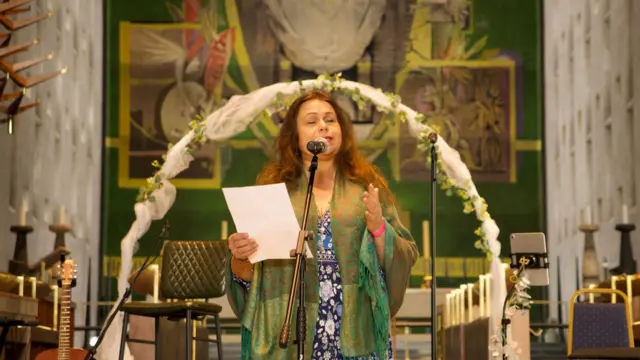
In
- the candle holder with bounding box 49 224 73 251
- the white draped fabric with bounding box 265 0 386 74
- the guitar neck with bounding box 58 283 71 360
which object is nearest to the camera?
the guitar neck with bounding box 58 283 71 360

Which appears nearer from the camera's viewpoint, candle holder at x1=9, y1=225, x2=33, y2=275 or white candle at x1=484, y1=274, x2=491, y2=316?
white candle at x1=484, y1=274, x2=491, y2=316

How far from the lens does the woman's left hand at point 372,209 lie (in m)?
2.77

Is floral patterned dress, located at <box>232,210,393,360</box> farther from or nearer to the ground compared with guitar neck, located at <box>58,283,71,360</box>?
farther from the ground

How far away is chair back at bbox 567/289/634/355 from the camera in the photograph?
561 centimetres

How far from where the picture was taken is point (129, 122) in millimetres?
11625

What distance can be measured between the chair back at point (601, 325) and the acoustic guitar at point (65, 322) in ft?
8.84

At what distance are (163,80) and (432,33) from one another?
3.10m

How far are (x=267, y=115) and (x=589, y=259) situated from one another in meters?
4.13

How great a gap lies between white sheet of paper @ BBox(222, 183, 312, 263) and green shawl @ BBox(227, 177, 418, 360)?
84 millimetres

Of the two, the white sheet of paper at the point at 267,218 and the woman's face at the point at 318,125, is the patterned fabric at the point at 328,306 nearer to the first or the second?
the white sheet of paper at the point at 267,218

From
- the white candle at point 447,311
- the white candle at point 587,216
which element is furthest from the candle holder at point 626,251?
the white candle at point 447,311

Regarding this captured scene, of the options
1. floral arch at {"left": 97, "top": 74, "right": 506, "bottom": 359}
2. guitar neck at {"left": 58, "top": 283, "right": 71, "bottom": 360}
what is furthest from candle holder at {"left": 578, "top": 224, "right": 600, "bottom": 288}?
guitar neck at {"left": 58, "top": 283, "right": 71, "bottom": 360}

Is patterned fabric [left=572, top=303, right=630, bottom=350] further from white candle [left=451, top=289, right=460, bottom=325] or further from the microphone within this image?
the microphone

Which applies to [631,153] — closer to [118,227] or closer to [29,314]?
[118,227]
